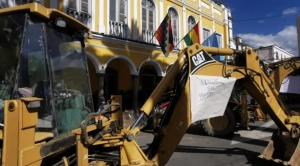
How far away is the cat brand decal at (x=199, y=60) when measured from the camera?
→ 407cm

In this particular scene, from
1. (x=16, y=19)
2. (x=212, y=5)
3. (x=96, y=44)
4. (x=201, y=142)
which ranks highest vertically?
(x=212, y=5)

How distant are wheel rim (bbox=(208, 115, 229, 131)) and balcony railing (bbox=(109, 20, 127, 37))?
19.9 ft

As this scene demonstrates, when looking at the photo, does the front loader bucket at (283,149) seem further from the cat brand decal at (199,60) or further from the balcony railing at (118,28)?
the balcony railing at (118,28)

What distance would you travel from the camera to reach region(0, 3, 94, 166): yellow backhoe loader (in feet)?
7.86

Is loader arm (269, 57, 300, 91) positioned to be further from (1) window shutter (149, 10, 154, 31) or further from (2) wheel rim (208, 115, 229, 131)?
(1) window shutter (149, 10, 154, 31)

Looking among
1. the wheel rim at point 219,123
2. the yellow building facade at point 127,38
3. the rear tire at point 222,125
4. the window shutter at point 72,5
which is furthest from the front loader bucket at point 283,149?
the window shutter at point 72,5

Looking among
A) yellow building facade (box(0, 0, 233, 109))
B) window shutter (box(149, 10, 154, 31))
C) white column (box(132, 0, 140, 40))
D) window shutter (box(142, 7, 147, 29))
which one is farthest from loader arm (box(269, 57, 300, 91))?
window shutter (box(149, 10, 154, 31))

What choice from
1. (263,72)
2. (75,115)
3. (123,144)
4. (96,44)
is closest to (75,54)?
(75,115)

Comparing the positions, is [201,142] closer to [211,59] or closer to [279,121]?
[279,121]

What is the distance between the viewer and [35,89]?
9.70 feet

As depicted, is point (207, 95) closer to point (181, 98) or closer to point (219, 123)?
point (181, 98)

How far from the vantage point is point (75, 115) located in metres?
3.64

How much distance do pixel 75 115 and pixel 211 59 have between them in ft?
6.95

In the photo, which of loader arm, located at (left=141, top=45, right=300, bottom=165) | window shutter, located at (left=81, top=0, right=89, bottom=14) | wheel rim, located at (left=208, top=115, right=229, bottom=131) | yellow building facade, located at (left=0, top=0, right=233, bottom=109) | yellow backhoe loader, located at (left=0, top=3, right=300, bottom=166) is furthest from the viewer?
yellow building facade, located at (left=0, top=0, right=233, bottom=109)
